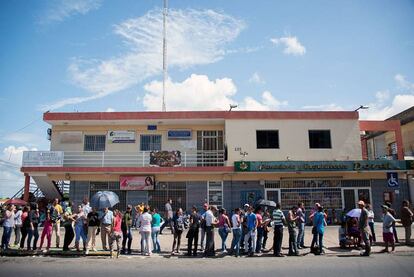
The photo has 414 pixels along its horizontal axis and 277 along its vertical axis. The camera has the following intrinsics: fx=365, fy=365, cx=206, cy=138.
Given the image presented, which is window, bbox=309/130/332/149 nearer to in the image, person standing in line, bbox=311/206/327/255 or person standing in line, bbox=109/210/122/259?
person standing in line, bbox=311/206/327/255

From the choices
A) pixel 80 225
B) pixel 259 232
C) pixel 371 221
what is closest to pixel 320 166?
pixel 371 221

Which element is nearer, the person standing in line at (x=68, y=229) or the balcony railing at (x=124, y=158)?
the person standing in line at (x=68, y=229)

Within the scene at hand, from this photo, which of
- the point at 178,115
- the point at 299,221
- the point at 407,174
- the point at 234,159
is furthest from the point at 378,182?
the point at 178,115

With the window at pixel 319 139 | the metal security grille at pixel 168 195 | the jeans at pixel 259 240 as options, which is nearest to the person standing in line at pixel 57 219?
the jeans at pixel 259 240

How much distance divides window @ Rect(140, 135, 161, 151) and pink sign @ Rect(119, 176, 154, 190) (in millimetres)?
2179

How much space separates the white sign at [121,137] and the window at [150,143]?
69cm

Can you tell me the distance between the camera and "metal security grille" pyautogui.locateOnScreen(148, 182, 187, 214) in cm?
2186

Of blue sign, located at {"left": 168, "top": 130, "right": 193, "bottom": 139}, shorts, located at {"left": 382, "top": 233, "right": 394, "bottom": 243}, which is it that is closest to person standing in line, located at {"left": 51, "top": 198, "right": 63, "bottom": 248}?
blue sign, located at {"left": 168, "top": 130, "right": 193, "bottom": 139}

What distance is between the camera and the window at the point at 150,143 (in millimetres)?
23109

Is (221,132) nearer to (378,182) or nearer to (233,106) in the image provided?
(233,106)

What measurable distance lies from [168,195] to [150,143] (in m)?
3.59

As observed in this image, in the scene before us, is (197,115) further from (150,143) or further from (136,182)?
(136,182)

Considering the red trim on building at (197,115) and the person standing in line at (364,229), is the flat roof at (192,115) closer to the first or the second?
the red trim on building at (197,115)

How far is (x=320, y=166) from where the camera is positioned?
2084 cm
